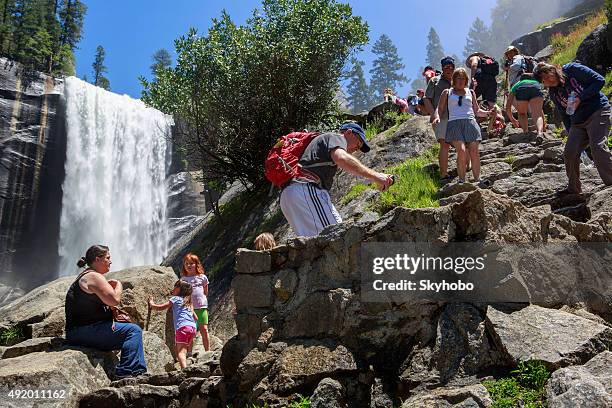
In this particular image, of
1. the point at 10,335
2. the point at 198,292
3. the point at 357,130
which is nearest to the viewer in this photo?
the point at 357,130

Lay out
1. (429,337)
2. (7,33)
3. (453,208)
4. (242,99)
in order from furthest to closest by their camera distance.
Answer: (7,33) < (242,99) < (453,208) < (429,337)

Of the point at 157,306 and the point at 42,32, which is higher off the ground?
the point at 42,32

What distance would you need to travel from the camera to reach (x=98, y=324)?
5621mm

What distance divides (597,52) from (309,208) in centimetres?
1782

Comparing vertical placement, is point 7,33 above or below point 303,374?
above

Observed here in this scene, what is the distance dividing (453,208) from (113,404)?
10.4 ft

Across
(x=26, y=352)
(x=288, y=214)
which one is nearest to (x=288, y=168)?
(x=288, y=214)

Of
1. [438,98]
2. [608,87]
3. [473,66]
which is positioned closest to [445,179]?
[438,98]

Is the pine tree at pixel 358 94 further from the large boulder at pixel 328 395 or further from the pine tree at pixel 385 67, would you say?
the large boulder at pixel 328 395

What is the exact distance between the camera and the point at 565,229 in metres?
4.55

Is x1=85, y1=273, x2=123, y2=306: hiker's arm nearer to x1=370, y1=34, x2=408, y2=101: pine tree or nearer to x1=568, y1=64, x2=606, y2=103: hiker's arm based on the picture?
x1=568, y1=64, x2=606, y2=103: hiker's arm

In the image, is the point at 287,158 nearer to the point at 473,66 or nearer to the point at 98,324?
the point at 98,324

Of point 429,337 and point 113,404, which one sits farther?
point 113,404

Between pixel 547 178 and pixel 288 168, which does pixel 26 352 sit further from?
pixel 547 178
